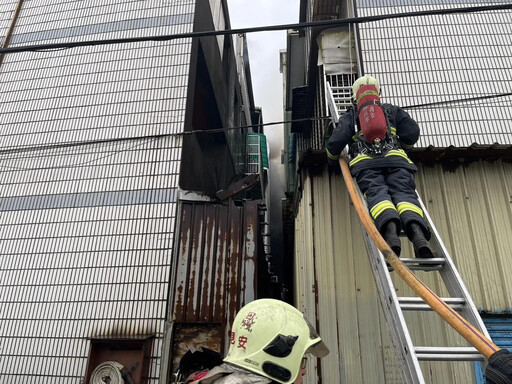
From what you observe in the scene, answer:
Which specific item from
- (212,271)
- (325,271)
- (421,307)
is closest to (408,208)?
(421,307)

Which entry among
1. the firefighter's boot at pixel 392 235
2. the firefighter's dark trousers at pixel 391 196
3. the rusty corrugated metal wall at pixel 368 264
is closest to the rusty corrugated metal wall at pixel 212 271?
the rusty corrugated metal wall at pixel 368 264

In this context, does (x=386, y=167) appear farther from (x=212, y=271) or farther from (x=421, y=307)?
(x=212, y=271)

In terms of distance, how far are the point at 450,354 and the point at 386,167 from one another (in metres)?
1.76

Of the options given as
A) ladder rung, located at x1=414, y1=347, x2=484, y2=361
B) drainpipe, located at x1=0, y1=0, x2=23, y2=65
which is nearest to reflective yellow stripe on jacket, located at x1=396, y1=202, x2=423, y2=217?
ladder rung, located at x1=414, y1=347, x2=484, y2=361

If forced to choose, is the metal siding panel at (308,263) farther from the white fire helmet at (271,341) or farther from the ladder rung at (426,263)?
the white fire helmet at (271,341)

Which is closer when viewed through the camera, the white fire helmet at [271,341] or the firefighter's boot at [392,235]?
the white fire helmet at [271,341]

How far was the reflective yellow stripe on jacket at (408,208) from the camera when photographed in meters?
2.90

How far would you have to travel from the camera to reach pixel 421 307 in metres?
2.46

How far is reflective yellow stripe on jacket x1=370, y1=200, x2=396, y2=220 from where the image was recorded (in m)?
2.93

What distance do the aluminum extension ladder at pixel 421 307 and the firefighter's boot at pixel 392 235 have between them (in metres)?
0.13

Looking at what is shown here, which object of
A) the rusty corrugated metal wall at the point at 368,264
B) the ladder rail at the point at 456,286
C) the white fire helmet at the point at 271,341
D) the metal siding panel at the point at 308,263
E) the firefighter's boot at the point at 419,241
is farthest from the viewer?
the metal siding panel at the point at 308,263

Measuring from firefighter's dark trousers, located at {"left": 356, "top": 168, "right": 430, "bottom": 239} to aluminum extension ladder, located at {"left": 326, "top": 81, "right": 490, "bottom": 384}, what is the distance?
9.1 inches

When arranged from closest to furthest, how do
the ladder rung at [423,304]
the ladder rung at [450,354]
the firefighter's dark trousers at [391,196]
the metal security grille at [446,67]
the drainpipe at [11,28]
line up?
the ladder rung at [450,354]
the ladder rung at [423,304]
the firefighter's dark trousers at [391,196]
the metal security grille at [446,67]
the drainpipe at [11,28]

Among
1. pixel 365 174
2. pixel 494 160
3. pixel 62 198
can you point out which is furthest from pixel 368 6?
pixel 62 198
